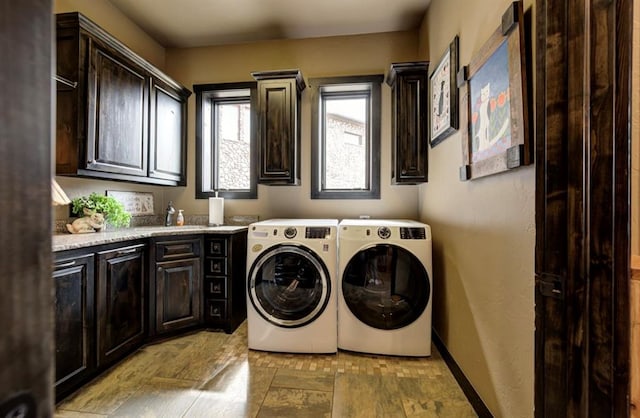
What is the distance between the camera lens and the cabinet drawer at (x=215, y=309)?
8.07 ft

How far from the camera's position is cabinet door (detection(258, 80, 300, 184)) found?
2.69 m

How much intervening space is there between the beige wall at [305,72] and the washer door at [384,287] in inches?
35.3

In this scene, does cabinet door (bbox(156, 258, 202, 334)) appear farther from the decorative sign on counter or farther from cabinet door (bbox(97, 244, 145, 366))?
the decorative sign on counter

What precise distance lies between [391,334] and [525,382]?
39.6 inches

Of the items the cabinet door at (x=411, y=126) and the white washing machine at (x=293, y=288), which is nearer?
the white washing machine at (x=293, y=288)

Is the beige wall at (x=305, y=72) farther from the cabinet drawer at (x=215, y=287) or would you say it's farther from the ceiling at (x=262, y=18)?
the cabinet drawer at (x=215, y=287)

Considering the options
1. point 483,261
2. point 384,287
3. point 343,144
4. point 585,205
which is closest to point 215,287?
point 384,287

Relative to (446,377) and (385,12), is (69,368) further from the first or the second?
(385,12)

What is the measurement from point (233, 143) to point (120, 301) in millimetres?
1864

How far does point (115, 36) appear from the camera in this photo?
256cm

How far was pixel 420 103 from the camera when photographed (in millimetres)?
2500

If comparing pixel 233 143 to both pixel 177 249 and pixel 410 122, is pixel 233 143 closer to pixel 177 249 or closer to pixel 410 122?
pixel 177 249

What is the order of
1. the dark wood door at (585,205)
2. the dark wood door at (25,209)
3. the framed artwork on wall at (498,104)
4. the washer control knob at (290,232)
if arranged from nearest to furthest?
the dark wood door at (25,209), the dark wood door at (585,205), the framed artwork on wall at (498,104), the washer control knob at (290,232)

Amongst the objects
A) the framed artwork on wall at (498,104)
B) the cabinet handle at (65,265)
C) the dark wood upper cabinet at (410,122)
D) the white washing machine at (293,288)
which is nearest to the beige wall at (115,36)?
the cabinet handle at (65,265)
